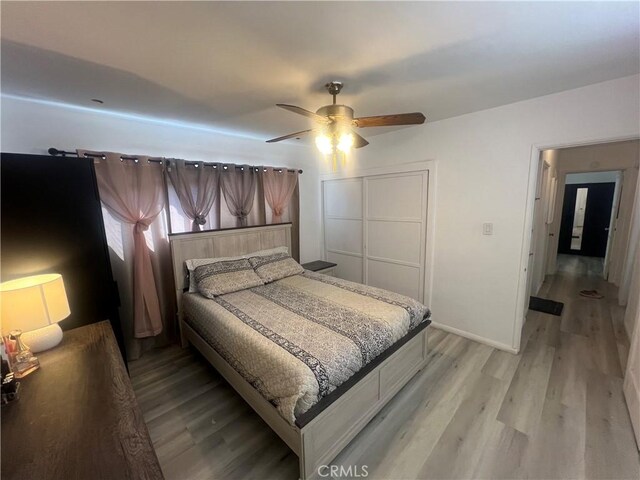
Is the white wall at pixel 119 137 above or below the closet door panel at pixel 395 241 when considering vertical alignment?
above

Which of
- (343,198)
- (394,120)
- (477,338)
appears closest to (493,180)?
(394,120)

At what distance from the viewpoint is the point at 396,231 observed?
3.38 meters

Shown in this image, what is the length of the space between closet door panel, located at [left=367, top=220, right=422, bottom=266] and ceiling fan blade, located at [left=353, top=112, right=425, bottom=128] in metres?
1.68

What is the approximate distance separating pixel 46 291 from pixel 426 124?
136 inches

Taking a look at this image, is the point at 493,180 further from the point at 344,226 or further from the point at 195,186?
the point at 195,186

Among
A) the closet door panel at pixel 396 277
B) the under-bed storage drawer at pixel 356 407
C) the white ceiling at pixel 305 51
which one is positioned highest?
the white ceiling at pixel 305 51

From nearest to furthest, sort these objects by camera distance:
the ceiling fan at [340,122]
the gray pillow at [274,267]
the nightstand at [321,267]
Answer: the ceiling fan at [340,122] < the gray pillow at [274,267] < the nightstand at [321,267]

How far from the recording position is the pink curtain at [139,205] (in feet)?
7.58

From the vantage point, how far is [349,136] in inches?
70.5

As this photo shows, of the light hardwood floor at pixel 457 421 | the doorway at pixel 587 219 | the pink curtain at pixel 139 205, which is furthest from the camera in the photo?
the doorway at pixel 587 219

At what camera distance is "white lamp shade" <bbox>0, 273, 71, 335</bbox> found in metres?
1.28

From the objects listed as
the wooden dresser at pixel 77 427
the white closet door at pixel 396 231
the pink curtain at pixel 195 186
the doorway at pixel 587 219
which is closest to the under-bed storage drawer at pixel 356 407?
the wooden dresser at pixel 77 427

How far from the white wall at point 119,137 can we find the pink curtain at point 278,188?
230 millimetres

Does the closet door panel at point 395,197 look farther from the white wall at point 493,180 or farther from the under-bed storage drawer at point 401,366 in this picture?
the under-bed storage drawer at point 401,366
